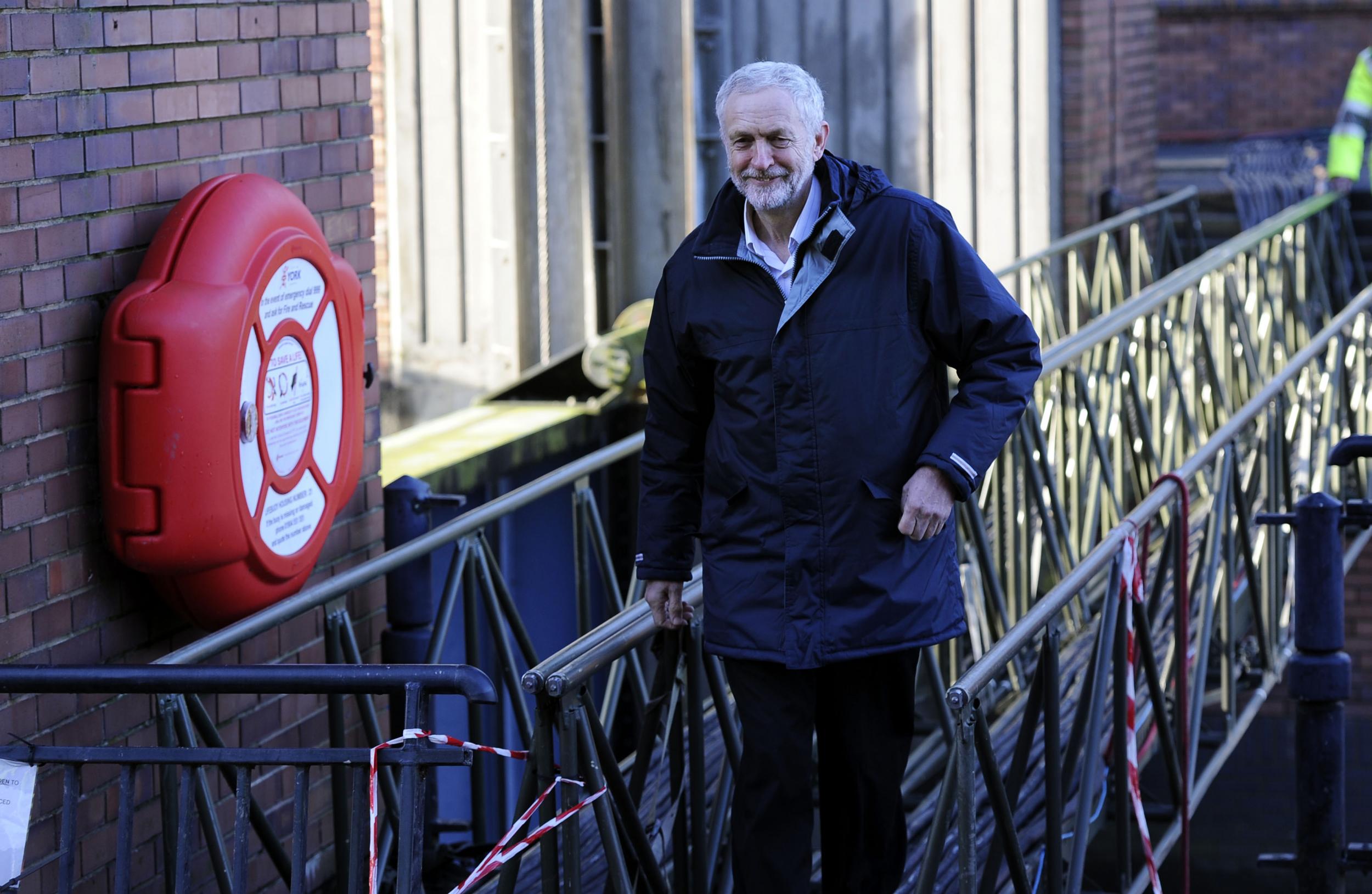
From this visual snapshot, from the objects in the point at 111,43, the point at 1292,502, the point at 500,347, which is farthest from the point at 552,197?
the point at 111,43

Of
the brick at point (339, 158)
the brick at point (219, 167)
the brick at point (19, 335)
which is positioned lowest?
the brick at point (19, 335)

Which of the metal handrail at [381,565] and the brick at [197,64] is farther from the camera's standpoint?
the brick at [197,64]

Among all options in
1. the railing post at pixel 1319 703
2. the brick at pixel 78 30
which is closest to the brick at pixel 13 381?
the brick at pixel 78 30

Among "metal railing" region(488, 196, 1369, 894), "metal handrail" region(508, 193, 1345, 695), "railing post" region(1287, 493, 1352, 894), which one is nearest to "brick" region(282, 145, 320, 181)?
"metal handrail" region(508, 193, 1345, 695)

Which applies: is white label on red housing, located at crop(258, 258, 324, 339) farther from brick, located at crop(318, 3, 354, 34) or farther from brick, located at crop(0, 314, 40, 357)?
brick, located at crop(318, 3, 354, 34)

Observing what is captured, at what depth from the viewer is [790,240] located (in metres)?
2.82

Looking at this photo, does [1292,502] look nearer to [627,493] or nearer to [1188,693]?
[1188,693]

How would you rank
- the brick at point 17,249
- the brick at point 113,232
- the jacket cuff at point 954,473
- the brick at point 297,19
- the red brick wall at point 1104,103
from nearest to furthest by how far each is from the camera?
the jacket cuff at point 954,473 → the brick at point 17,249 → the brick at point 113,232 → the brick at point 297,19 → the red brick wall at point 1104,103

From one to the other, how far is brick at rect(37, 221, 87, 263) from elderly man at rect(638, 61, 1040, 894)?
0.99 meters

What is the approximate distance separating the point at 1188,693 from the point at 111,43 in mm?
2684

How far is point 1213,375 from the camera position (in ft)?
22.1

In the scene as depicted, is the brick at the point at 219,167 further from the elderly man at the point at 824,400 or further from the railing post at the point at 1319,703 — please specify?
the railing post at the point at 1319,703

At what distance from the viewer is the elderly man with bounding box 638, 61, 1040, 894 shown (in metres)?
2.76

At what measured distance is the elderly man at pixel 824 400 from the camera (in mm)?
2764
